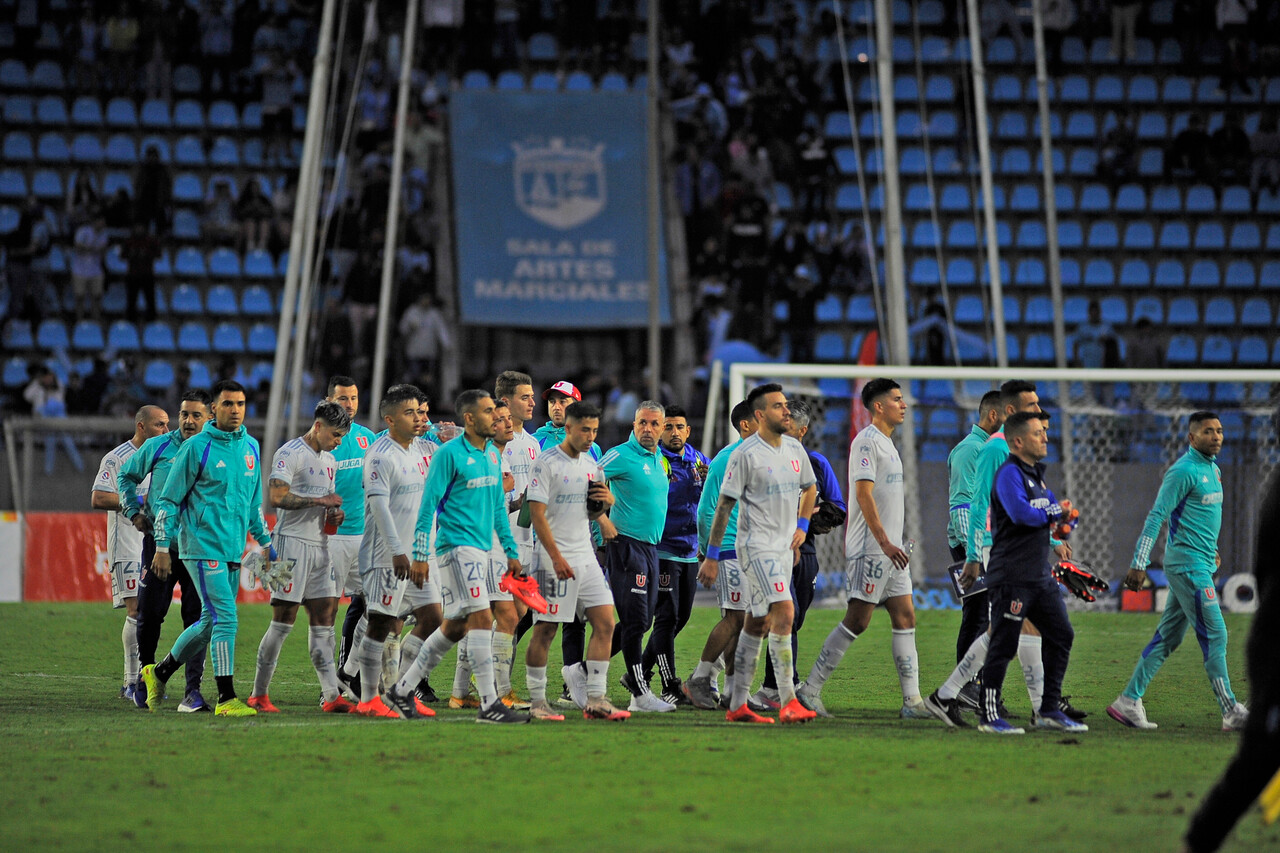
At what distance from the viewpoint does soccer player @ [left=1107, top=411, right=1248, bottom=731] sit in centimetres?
958

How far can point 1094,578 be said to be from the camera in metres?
9.98

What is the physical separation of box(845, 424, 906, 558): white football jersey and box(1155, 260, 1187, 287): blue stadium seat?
19301 mm

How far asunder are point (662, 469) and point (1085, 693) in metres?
3.86

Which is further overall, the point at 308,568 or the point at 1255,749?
the point at 308,568

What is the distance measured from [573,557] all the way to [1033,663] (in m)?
3.06

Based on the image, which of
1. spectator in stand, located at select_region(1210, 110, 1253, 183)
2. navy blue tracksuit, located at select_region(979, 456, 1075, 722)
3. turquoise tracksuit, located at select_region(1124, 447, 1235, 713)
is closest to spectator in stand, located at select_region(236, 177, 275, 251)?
spectator in stand, located at select_region(1210, 110, 1253, 183)

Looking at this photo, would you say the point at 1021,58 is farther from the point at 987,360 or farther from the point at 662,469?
the point at 662,469

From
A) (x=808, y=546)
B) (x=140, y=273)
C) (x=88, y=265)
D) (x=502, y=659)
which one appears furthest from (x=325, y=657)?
(x=88, y=265)

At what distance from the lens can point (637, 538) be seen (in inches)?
400

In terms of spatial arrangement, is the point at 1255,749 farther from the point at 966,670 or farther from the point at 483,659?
the point at 483,659

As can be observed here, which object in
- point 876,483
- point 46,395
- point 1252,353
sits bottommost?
point 876,483

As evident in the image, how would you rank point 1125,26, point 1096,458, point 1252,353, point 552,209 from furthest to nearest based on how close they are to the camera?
point 1125,26
point 552,209
point 1252,353
point 1096,458

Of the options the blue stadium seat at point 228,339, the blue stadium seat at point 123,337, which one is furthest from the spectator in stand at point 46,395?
the blue stadium seat at point 228,339

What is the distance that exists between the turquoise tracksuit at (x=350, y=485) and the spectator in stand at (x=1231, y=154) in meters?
22.4
